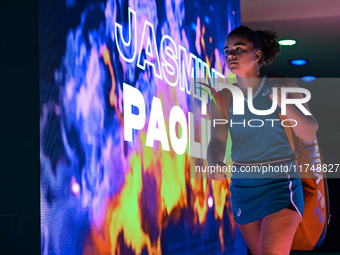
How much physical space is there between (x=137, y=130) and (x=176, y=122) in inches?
23.2

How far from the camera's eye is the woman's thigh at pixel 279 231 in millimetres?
1966

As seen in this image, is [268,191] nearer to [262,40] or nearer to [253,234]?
[253,234]

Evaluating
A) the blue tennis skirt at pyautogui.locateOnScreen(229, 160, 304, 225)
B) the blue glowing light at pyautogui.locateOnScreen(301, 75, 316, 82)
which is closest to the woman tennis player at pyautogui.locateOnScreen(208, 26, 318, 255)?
the blue tennis skirt at pyautogui.locateOnScreen(229, 160, 304, 225)

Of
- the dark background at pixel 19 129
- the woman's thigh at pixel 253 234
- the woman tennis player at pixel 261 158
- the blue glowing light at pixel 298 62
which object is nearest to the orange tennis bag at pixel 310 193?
the woman tennis player at pixel 261 158

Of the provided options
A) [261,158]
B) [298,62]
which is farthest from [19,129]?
[298,62]

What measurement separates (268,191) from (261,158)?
16cm

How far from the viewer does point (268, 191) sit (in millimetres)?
2072

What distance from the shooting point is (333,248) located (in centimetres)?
742

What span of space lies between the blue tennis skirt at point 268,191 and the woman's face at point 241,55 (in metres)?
0.52

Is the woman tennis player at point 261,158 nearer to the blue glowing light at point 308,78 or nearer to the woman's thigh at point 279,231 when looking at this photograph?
the woman's thigh at point 279,231

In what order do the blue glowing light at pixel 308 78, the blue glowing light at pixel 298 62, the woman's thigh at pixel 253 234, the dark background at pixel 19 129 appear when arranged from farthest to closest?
the blue glowing light at pixel 308 78 → the blue glowing light at pixel 298 62 → the woman's thigh at pixel 253 234 → the dark background at pixel 19 129

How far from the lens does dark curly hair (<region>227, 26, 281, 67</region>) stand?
229 centimetres

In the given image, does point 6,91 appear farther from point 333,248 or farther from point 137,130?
point 333,248

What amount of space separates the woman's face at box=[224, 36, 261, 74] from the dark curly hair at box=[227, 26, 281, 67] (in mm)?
30
